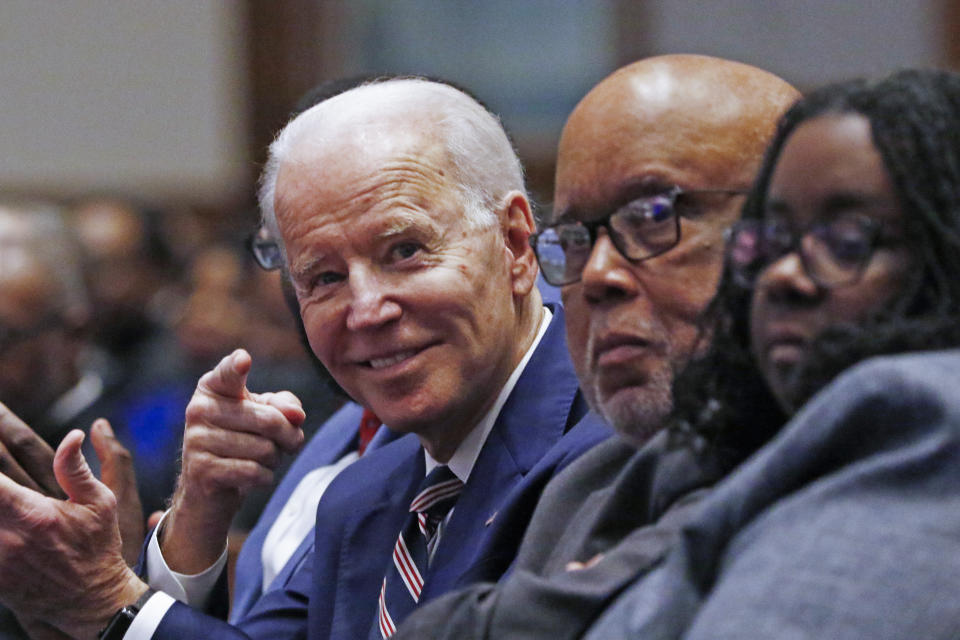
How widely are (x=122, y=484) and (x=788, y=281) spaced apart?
56.9 inches

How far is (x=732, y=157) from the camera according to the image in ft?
4.74

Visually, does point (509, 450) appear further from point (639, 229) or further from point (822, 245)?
point (822, 245)

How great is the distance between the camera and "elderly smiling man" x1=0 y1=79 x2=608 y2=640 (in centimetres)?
179

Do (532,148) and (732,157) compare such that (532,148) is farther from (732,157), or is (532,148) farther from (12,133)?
(732,157)

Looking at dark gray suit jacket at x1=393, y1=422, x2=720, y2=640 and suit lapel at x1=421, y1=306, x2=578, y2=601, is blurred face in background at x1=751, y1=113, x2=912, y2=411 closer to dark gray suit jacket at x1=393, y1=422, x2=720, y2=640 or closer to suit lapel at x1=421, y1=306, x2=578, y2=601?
dark gray suit jacket at x1=393, y1=422, x2=720, y2=640

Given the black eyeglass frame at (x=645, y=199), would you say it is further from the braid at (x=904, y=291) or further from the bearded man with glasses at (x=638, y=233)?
the braid at (x=904, y=291)

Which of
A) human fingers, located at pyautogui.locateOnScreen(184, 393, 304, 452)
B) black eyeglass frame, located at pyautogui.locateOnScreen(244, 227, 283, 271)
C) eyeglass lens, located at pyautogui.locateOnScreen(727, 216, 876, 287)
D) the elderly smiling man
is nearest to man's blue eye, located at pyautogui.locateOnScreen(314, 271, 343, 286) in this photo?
the elderly smiling man

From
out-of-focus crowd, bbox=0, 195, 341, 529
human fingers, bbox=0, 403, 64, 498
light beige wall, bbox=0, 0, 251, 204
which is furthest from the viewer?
light beige wall, bbox=0, 0, 251, 204

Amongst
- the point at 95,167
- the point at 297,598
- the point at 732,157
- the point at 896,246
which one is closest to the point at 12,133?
the point at 95,167

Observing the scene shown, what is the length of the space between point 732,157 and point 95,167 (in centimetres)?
554

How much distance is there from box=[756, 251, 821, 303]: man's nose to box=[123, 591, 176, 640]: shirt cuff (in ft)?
3.67

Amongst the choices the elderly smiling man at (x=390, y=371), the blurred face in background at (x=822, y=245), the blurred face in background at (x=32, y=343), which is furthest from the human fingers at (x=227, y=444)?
the blurred face in background at (x=32, y=343)

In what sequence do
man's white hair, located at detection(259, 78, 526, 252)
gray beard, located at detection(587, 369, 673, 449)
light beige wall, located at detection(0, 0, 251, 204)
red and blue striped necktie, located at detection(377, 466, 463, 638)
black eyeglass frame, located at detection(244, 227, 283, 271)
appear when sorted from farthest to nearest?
light beige wall, located at detection(0, 0, 251, 204), black eyeglass frame, located at detection(244, 227, 283, 271), man's white hair, located at detection(259, 78, 526, 252), red and blue striped necktie, located at detection(377, 466, 463, 638), gray beard, located at detection(587, 369, 673, 449)

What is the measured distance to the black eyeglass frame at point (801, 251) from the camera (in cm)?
101
